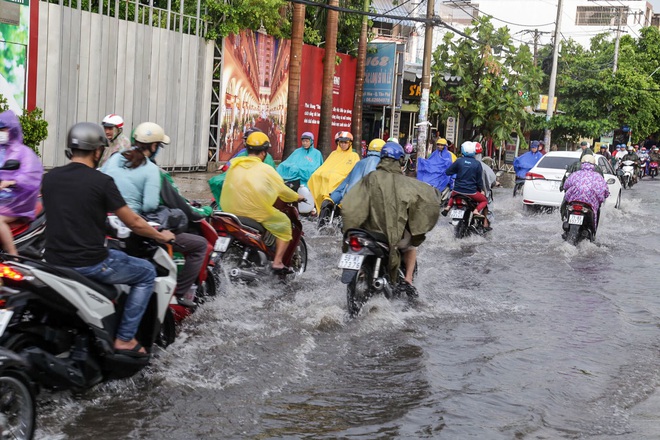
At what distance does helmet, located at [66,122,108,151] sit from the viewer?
4875 millimetres

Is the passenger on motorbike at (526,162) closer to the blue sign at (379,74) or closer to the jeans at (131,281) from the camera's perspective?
the blue sign at (379,74)

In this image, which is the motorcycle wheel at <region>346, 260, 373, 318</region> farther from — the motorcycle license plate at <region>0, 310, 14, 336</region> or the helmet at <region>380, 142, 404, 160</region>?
the motorcycle license plate at <region>0, 310, 14, 336</region>

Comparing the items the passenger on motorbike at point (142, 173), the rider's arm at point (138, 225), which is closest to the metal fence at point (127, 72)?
the passenger on motorbike at point (142, 173)

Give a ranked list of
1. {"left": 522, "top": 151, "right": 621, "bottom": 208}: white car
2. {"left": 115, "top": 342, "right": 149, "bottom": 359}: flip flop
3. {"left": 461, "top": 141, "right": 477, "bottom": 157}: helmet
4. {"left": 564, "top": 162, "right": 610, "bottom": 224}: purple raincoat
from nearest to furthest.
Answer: {"left": 115, "top": 342, "right": 149, "bottom": 359}: flip flop < {"left": 564, "top": 162, "right": 610, "bottom": 224}: purple raincoat < {"left": 461, "top": 141, "right": 477, "bottom": 157}: helmet < {"left": 522, "top": 151, "right": 621, "bottom": 208}: white car

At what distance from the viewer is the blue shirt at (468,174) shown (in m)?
13.9

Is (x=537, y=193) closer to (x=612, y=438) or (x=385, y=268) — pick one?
(x=385, y=268)

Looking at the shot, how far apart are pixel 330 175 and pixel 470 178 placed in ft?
7.29

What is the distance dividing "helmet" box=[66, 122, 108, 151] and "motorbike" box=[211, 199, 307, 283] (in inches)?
130

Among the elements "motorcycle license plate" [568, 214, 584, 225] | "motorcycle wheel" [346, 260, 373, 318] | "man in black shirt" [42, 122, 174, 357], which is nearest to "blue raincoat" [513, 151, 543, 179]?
"motorcycle license plate" [568, 214, 584, 225]

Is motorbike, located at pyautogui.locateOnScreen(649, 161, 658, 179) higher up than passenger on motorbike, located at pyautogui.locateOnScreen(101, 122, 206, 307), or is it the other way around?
passenger on motorbike, located at pyautogui.locateOnScreen(101, 122, 206, 307)

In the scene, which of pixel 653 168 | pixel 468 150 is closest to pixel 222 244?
pixel 468 150

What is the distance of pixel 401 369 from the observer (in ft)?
21.6

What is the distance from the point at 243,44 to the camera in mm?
23812

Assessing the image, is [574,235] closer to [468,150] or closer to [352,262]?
[468,150]
